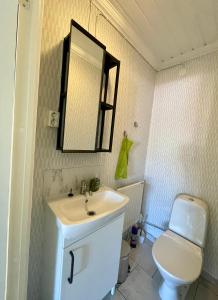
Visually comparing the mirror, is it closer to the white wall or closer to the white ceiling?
the white ceiling

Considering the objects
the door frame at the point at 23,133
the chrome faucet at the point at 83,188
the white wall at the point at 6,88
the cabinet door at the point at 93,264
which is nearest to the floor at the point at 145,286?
the cabinet door at the point at 93,264

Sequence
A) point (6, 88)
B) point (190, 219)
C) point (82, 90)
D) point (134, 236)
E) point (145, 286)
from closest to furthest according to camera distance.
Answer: point (6, 88), point (82, 90), point (145, 286), point (190, 219), point (134, 236)

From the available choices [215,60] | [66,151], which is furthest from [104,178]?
[215,60]

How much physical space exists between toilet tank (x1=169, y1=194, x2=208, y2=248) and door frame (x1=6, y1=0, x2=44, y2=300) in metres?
1.56

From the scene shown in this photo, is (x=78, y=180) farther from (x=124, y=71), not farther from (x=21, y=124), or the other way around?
(x=124, y=71)

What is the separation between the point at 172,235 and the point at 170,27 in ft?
6.61

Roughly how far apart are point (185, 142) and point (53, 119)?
1.47 metres

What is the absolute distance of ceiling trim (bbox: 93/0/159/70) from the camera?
1260 millimetres

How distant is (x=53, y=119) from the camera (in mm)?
1063

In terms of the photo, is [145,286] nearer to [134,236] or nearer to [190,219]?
[134,236]

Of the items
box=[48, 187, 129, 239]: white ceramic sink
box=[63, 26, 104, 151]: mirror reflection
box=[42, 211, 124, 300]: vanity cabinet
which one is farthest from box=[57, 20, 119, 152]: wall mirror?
box=[42, 211, 124, 300]: vanity cabinet

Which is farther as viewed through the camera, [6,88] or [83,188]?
[83,188]

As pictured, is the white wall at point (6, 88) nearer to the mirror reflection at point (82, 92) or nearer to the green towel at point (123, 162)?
the mirror reflection at point (82, 92)

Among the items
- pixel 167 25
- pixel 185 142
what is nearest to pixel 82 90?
pixel 167 25
